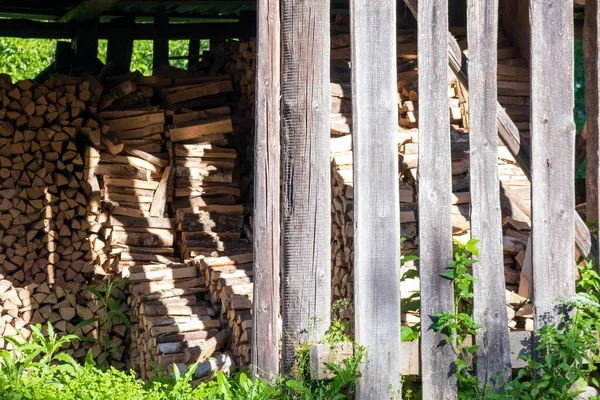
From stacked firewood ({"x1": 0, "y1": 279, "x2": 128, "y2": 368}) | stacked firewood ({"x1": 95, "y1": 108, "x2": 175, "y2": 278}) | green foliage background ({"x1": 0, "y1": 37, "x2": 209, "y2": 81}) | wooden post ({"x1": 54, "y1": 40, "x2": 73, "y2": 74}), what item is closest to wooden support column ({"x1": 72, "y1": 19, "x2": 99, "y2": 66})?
wooden post ({"x1": 54, "y1": 40, "x2": 73, "y2": 74})

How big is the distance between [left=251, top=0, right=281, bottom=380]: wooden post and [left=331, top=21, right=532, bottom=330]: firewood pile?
1231 millimetres

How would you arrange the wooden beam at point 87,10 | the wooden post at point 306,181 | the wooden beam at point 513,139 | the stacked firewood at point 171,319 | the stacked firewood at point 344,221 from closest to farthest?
the wooden post at point 306,181 → the wooden beam at point 513,139 → the stacked firewood at point 344,221 → the stacked firewood at point 171,319 → the wooden beam at point 87,10

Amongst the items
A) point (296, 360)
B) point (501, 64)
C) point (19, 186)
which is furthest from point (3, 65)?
point (296, 360)

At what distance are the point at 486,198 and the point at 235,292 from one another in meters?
2.87

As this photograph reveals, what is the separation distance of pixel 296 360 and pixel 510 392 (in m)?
1.18

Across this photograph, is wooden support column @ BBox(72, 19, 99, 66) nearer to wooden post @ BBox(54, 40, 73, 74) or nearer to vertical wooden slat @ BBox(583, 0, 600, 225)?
wooden post @ BBox(54, 40, 73, 74)

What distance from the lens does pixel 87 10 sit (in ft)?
34.2

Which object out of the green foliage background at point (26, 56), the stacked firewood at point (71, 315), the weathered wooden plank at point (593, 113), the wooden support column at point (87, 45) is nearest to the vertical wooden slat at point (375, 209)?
the weathered wooden plank at point (593, 113)

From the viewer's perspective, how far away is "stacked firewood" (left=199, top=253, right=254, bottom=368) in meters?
7.04

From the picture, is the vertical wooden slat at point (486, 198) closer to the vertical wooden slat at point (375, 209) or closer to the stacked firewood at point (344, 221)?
the vertical wooden slat at point (375, 209)

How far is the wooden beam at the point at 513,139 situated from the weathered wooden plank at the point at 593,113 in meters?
0.22

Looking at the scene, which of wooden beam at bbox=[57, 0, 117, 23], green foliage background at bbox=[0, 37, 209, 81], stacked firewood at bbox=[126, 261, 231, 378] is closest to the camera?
stacked firewood at bbox=[126, 261, 231, 378]

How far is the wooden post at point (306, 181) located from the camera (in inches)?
199

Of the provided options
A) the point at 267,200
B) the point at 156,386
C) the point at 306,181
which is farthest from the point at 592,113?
the point at 156,386
